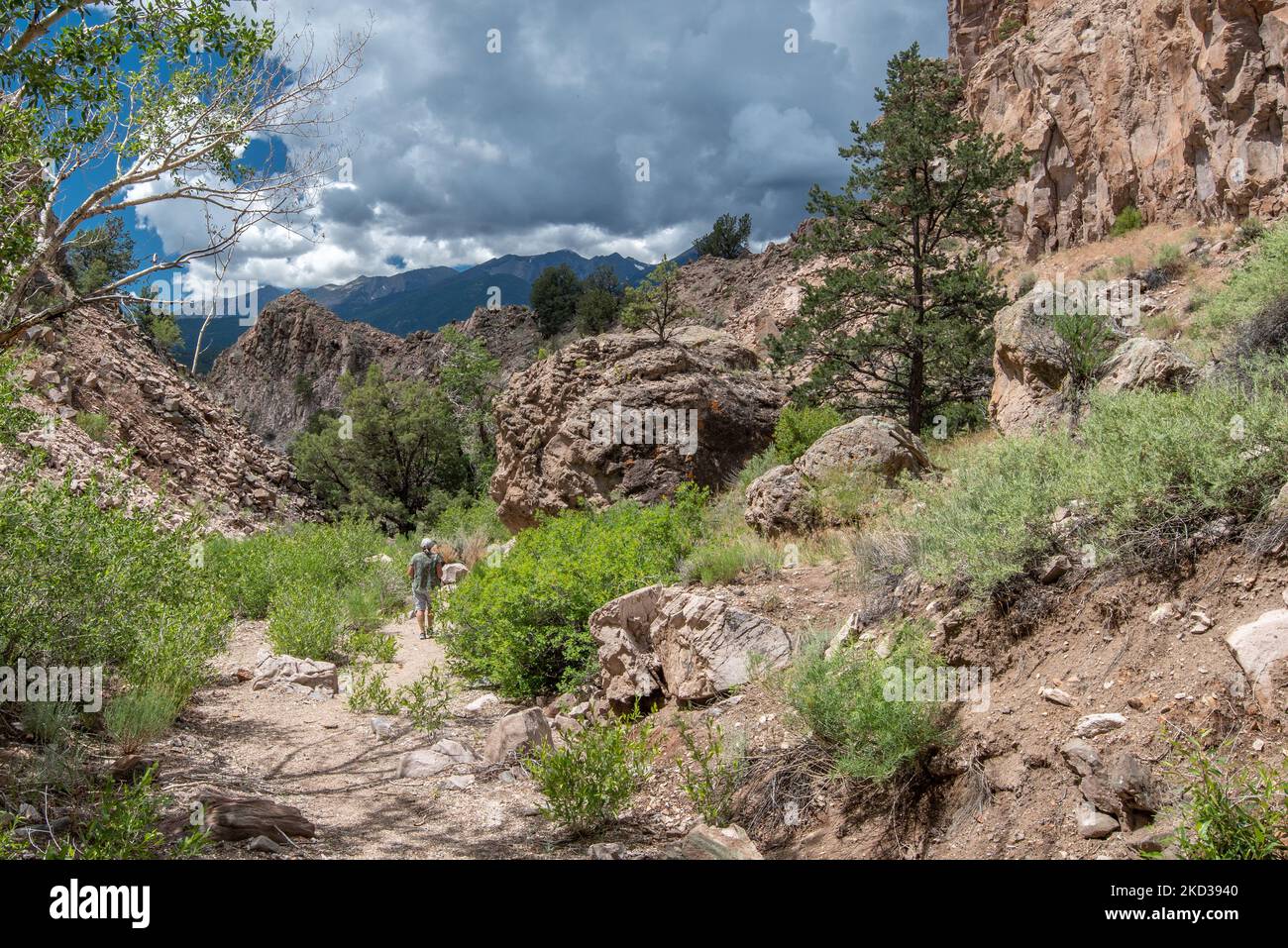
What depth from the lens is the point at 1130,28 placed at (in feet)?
81.5

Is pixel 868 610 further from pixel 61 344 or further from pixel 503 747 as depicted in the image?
pixel 61 344

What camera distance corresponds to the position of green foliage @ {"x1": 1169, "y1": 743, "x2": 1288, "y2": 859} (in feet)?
7.82

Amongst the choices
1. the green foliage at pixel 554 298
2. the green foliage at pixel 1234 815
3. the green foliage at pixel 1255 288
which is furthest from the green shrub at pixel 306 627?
the green foliage at pixel 554 298

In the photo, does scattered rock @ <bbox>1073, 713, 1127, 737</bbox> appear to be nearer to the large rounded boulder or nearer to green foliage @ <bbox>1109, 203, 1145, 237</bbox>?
the large rounded boulder

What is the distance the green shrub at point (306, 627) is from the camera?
9.13 meters

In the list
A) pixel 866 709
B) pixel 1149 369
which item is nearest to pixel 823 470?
pixel 1149 369

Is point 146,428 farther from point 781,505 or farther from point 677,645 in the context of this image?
point 677,645

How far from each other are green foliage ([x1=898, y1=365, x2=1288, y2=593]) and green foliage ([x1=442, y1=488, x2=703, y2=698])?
3275 millimetres

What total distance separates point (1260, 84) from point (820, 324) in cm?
1474

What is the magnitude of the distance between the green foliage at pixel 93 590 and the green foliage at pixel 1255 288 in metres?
8.95

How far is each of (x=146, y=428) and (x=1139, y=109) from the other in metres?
29.5

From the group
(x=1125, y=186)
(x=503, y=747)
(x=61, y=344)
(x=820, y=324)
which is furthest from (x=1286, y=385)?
(x=1125, y=186)

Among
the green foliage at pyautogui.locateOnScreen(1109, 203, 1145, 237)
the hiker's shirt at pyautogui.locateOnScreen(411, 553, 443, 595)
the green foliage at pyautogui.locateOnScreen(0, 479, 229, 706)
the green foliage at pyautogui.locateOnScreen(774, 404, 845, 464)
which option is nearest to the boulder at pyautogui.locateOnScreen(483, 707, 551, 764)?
the green foliage at pyautogui.locateOnScreen(0, 479, 229, 706)

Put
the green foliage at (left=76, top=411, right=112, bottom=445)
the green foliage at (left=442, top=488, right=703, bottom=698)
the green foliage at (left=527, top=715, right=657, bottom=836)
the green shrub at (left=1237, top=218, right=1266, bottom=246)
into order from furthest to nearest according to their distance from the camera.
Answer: the green shrub at (left=1237, top=218, right=1266, bottom=246) → the green foliage at (left=76, top=411, right=112, bottom=445) → the green foliage at (left=442, top=488, right=703, bottom=698) → the green foliage at (left=527, top=715, right=657, bottom=836)
